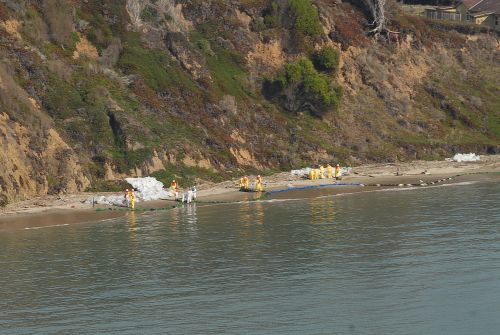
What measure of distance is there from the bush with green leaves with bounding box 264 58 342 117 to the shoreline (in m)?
7.24

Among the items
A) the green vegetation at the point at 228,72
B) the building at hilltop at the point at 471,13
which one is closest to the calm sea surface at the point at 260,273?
the green vegetation at the point at 228,72

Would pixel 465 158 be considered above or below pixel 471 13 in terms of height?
below

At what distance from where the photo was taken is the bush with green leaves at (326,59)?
3260 inches

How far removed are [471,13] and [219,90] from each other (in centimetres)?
4659

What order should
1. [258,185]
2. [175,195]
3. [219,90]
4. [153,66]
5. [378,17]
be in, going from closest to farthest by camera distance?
[175,195] → [258,185] → [153,66] → [219,90] → [378,17]

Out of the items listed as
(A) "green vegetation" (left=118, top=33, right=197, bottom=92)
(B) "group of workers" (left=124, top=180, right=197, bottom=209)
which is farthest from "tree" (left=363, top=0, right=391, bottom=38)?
(B) "group of workers" (left=124, top=180, right=197, bottom=209)

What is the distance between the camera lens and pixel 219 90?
73.9m

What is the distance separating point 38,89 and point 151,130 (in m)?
7.84

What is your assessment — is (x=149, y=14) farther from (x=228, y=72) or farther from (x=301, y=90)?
(x=301, y=90)

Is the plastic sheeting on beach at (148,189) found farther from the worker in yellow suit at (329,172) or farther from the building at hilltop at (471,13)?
the building at hilltop at (471,13)

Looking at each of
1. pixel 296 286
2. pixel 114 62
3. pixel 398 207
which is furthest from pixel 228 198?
pixel 296 286

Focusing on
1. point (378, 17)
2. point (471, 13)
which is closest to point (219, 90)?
point (378, 17)

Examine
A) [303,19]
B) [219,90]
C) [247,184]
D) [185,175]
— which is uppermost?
[303,19]

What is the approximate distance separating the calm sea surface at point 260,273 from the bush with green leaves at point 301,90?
947 inches
